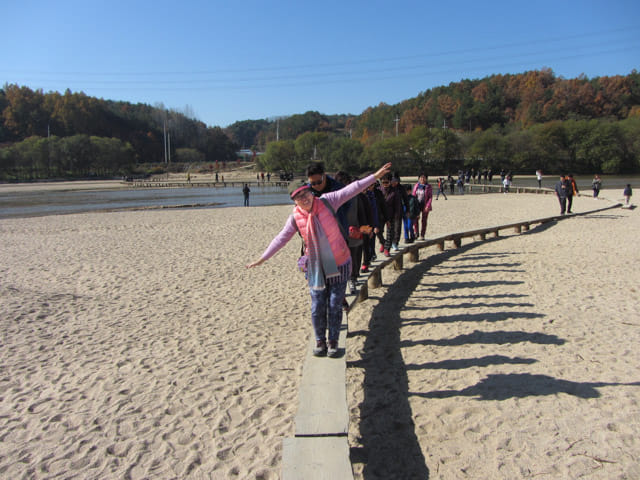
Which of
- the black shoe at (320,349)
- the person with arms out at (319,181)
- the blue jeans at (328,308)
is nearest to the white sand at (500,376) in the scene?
the black shoe at (320,349)

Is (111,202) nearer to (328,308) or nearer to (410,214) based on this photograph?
(410,214)

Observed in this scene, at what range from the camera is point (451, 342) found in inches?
218

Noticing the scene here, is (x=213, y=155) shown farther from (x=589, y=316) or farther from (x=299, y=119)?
(x=589, y=316)

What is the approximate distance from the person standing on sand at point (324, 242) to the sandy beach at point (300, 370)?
1.00 m

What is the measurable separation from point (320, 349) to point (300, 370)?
2.69 feet

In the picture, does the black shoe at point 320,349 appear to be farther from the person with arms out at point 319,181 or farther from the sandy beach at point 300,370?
the person with arms out at point 319,181

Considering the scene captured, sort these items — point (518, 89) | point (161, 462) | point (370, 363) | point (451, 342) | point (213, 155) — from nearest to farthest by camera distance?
point (161, 462), point (370, 363), point (451, 342), point (518, 89), point (213, 155)

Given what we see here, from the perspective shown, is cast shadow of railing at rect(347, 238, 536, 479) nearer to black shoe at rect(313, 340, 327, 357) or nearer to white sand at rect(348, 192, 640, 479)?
white sand at rect(348, 192, 640, 479)

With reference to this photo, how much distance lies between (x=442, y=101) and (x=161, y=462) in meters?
145

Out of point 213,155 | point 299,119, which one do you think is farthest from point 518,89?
point 213,155

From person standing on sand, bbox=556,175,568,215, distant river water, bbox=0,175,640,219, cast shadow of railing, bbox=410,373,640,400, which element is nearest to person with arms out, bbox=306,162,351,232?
cast shadow of railing, bbox=410,373,640,400

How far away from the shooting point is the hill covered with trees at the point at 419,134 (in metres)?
79.8

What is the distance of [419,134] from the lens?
284 feet

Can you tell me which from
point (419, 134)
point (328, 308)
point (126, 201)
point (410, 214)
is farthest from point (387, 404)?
point (419, 134)
